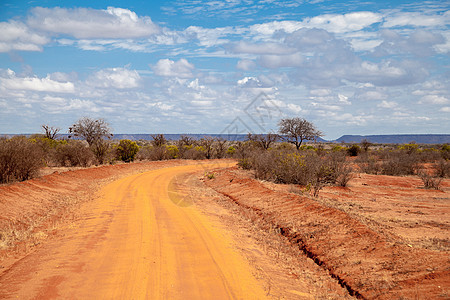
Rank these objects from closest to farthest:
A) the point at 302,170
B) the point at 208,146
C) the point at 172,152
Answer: the point at 302,170 < the point at 172,152 < the point at 208,146

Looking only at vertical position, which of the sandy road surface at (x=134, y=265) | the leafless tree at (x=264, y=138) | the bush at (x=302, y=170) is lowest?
the sandy road surface at (x=134, y=265)

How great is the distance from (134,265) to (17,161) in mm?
13073

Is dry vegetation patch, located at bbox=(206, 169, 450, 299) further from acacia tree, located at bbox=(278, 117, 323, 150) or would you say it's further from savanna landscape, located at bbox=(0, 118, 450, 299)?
acacia tree, located at bbox=(278, 117, 323, 150)

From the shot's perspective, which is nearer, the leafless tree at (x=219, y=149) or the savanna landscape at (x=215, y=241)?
the savanna landscape at (x=215, y=241)

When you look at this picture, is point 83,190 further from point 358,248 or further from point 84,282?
point 358,248

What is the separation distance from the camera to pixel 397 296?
601cm

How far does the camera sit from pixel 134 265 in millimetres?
7266

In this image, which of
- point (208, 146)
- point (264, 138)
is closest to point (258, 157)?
point (264, 138)

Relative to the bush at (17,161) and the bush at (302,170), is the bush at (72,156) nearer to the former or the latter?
the bush at (17,161)

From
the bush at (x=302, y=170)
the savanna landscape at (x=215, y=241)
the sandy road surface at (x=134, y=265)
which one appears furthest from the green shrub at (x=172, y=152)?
the sandy road surface at (x=134, y=265)

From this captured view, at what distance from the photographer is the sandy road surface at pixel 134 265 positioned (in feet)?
19.9

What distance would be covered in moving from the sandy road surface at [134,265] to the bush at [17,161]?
7567 millimetres

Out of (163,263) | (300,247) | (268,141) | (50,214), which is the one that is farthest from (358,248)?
(268,141)

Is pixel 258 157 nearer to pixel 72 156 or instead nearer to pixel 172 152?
pixel 72 156
